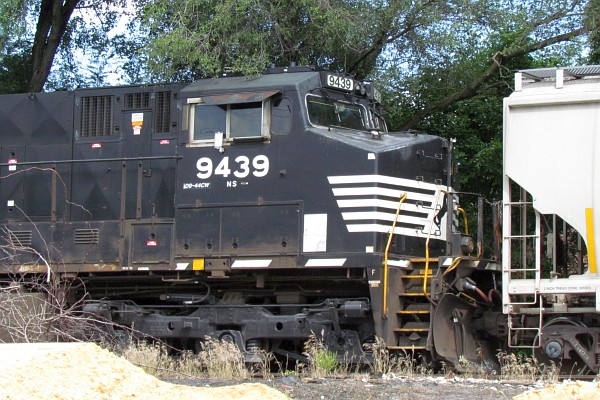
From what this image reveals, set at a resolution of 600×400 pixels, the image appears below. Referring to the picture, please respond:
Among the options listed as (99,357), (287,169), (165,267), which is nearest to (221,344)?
(165,267)

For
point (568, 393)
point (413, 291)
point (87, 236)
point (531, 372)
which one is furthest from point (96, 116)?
point (568, 393)

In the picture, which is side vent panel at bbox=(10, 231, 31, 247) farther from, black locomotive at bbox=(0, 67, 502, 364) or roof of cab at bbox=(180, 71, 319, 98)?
roof of cab at bbox=(180, 71, 319, 98)

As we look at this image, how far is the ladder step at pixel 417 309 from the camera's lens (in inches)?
453

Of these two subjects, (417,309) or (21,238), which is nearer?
(417,309)

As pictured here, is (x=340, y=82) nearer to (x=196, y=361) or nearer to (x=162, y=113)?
(x=162, y=113)

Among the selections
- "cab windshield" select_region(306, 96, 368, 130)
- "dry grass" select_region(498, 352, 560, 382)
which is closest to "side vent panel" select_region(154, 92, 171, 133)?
"cab windshield" select_region(306, 96, 368, 130)

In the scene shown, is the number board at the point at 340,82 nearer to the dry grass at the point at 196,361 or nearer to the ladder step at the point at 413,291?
the ladder step at the point at 413,291

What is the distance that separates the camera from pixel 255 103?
40.2 feet

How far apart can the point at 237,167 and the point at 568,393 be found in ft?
21.6

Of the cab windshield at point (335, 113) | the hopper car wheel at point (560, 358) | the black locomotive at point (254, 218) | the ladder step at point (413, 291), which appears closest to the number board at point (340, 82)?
the black locomotive at point (254, 218)

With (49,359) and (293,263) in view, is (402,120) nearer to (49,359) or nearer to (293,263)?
(293,263)

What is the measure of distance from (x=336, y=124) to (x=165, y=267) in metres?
3.11

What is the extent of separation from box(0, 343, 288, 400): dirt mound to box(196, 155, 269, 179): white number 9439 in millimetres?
5349

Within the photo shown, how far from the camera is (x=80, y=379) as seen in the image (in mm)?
6383
